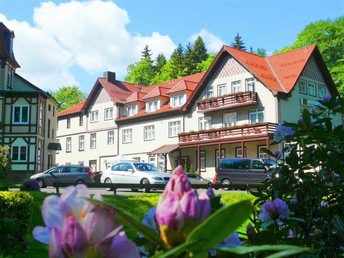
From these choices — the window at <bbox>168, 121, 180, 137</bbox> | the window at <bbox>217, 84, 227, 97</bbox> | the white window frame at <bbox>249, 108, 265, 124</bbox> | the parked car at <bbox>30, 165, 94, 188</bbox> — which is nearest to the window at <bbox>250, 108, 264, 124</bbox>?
the white window frame at <bbox>249, 108, 265, 124</bbox>

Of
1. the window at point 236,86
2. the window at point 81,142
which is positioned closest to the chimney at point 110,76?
the window at point 81,142

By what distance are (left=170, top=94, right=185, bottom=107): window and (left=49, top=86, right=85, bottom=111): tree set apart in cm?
3899

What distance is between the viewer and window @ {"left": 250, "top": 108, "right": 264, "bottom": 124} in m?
31.0

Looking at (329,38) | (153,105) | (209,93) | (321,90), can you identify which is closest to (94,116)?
(153,105)

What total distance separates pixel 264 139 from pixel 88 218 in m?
29.6

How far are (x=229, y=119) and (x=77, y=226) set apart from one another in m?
32.8

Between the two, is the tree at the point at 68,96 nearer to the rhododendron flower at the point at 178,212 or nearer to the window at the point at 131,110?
the window at the point at 131,110

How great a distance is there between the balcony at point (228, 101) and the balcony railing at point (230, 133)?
5.78 feet

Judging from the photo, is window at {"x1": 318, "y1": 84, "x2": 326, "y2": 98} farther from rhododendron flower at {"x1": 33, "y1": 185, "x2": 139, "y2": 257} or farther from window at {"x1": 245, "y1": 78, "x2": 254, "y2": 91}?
rhododendron flower at {"x1": 33, "y1": 185, "x2": 139, "y2": 257}

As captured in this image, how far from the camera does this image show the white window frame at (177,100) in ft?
120

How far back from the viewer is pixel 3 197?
30.9 feet

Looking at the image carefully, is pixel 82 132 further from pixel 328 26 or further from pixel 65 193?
pixel 65 193

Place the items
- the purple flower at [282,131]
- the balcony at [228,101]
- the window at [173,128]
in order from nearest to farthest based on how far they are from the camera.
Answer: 1. the purple flower at [282,131]
2. the balcony at [228,101]
3. the window at [173,128]

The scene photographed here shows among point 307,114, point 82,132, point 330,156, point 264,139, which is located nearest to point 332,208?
point 330,156
